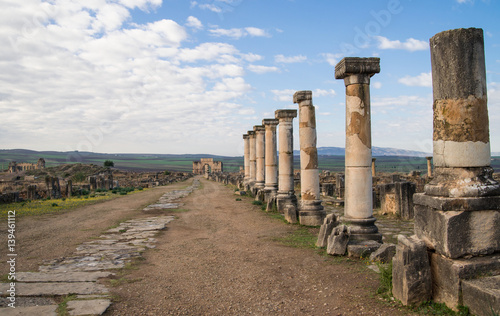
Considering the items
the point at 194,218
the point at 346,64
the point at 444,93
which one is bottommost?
the point at 194,218

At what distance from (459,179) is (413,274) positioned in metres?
1.37

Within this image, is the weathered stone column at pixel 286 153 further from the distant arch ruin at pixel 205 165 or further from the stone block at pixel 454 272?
the distant arch ruin at pixel 205 165

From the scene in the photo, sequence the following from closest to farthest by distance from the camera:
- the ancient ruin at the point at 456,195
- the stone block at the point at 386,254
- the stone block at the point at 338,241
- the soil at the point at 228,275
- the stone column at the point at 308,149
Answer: the ancient ruin at the point at 456,195
the soil at the point at 228,275
the stone block at the point at 386,254
the stone block at the point at 338,241
the stone column at the point at 308,149

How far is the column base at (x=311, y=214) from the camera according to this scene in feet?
38.0

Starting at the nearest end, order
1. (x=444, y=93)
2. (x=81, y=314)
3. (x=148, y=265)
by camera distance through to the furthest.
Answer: (x=81, y=314)
(x=444, y=93)
(x=148, y=265)

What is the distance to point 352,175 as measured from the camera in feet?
27.2

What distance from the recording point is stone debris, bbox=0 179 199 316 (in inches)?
188

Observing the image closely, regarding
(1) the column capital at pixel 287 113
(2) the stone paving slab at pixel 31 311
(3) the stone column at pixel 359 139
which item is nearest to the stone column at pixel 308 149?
(1) the column capital at pixel 287 113

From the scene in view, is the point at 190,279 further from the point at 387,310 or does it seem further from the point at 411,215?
the point at 411,215

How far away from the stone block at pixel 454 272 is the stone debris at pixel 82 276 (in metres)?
4.19

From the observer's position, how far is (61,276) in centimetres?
616

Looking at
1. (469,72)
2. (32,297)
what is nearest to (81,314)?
(32,297)

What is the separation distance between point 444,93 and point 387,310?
9.60 ft

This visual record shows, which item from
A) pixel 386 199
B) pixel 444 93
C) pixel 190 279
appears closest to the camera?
pixel 444 93
